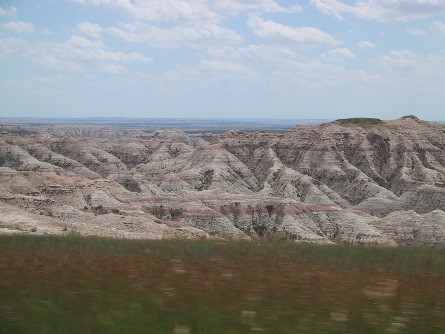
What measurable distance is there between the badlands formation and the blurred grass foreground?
93.0 feet

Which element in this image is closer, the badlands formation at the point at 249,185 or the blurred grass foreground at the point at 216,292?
the blurred grass foreground at the point at 216,292

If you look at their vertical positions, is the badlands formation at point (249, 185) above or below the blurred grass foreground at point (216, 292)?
below

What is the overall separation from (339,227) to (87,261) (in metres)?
62.8

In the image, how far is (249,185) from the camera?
108250 millimetres

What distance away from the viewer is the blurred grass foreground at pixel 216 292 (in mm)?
6754

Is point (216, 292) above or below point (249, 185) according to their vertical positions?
above

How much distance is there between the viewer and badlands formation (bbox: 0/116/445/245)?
202 ft

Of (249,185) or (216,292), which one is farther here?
(249,185)

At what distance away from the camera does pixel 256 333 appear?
6.51m

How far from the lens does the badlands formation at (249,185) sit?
61.6 meters

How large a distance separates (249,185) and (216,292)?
10071 cm

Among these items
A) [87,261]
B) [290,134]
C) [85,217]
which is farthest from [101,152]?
[87,261]

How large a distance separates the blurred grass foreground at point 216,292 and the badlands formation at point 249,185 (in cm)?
2836

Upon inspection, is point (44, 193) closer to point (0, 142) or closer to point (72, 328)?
point (0, 142)
